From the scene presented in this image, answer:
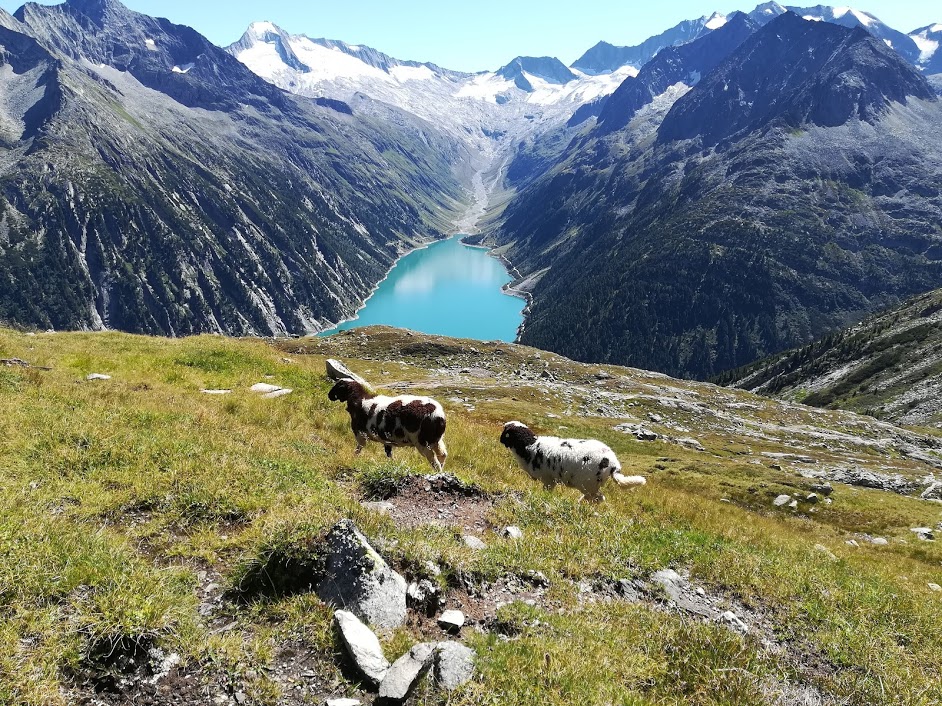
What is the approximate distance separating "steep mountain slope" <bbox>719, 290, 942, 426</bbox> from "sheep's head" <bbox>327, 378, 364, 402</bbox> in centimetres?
12715

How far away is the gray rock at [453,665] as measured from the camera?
18.5 feet

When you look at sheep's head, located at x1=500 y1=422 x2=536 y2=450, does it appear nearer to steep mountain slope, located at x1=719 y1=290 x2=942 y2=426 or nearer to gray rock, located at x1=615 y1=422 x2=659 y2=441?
gray rock, located at x1=615 y1=422 x2=659 y2=441

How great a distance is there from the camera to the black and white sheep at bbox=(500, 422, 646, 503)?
14.0 meters

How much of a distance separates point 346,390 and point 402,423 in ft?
7.82

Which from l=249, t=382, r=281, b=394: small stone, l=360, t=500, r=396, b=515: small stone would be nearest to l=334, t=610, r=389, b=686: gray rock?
l=360, t=500, r=396, b=515: small stone

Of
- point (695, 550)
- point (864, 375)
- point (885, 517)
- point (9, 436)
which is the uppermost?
point (9, 436)

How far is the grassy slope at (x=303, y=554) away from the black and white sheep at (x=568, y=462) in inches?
30.0

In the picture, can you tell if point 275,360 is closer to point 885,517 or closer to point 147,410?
point 147,410

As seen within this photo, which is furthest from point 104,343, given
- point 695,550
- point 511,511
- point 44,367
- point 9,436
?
point 695,550

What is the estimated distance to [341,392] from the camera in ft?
49.5

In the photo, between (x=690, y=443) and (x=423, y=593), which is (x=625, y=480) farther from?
(x=690, y=443)

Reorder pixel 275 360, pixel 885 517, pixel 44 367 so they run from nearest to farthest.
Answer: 1. pixel 44 367
2. pixel 275 360
3. pixel 885 517

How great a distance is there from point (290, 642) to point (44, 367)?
62.8ft

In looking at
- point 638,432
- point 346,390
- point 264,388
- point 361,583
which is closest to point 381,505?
point 361,583
